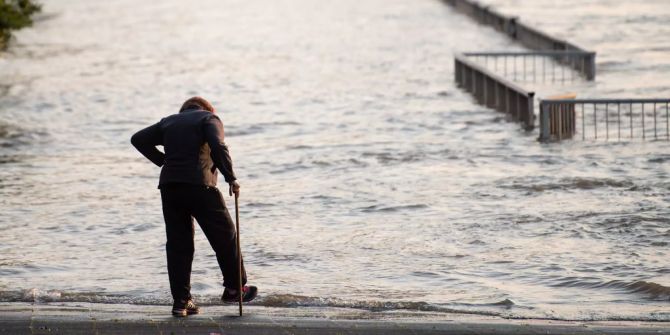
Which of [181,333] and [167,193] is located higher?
[167,193]

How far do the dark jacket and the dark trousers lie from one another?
3.1 inches

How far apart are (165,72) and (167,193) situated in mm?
26249

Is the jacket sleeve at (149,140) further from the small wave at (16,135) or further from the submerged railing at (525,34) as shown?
the submerged railing at (525,34)

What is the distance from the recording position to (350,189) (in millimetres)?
17859

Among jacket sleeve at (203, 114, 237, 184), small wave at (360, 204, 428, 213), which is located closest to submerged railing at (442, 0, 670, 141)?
small wave at (360, 204, 428, 213)

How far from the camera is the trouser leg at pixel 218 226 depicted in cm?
1002

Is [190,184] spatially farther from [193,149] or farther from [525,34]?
[525,34]

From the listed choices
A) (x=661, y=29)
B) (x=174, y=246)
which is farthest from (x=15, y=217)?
(x=661, y=29)

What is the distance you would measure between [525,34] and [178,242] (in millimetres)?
31963

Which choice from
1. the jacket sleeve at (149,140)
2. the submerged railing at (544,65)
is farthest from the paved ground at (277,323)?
the submerged railing at (544,65)

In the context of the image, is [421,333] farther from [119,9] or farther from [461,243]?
[119,9]

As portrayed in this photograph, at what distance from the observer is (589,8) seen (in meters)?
55.3

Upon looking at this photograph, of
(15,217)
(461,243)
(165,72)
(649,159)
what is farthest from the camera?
(165,72)

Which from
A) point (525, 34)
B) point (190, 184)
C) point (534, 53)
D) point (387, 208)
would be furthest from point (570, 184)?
point (525, 34)
